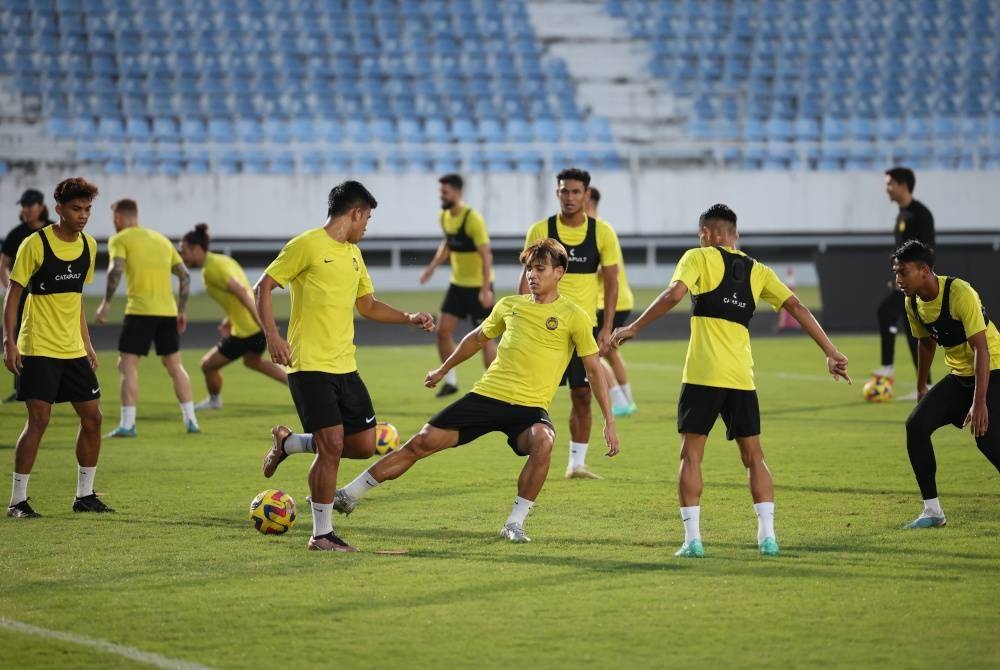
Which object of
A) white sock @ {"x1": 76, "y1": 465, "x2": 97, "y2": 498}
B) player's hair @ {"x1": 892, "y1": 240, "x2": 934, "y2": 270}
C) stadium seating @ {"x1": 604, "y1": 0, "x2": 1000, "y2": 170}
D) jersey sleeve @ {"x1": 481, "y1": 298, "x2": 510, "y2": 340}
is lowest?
white sock @ {"x1": 76, "y1": 465, "x2": 97, "y2": 498}

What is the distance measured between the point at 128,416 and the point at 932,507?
25.3 feet

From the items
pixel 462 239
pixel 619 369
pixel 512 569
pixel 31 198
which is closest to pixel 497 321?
pixel 512 569

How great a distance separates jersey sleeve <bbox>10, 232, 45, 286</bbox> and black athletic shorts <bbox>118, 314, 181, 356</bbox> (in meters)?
4.62

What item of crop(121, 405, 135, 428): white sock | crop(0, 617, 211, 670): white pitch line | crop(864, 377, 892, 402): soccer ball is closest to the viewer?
crop(0, 617, 211, 670): white pitch line

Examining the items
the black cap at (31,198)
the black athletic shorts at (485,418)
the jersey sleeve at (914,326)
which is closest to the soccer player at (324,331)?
the black athletic shorts at (485,418)

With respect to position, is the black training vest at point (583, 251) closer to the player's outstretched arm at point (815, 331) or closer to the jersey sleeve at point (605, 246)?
the jersey sleeve at point (605, 246)

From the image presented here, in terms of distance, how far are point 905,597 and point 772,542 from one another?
3.69 feet

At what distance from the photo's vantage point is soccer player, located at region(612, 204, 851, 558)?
791 cm

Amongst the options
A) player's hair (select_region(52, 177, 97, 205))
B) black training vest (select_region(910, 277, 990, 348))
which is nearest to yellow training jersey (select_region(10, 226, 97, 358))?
player's hair (select_region(52, 177, 97, 205))

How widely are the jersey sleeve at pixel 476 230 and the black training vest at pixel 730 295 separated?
8.53m

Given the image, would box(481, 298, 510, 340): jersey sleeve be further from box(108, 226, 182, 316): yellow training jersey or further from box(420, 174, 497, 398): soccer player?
box(420, 174, 497, 398): soccer player

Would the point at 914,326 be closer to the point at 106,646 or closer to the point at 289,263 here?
the point at 289,263

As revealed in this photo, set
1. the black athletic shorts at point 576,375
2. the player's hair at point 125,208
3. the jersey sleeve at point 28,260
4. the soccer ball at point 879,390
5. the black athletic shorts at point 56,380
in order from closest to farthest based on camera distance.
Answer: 1. the jersey sleeve at point 28,260
2. the black athletic shorts at point 56,380
3. the black athletic shorts at point 576,375
4. the player's hair at point 125,208
5. the soccer ball at point 879,390

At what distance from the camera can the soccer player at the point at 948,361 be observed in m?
8.51
